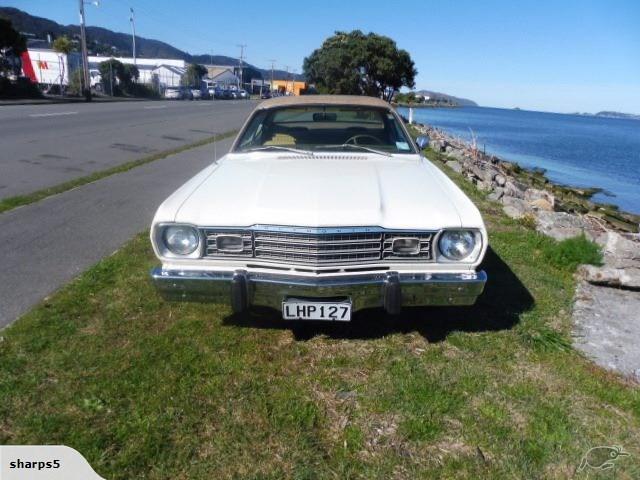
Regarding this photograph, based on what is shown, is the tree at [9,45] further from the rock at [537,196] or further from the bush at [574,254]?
the bush at [574,254]

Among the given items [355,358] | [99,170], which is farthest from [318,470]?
[99,170]

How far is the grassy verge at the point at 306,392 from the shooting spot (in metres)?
2.65

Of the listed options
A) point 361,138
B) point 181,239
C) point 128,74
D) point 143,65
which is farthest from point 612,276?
point 143,65

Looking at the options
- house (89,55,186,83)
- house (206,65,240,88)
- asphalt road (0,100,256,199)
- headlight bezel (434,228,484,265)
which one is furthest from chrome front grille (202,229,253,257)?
house (206,65,240,88)

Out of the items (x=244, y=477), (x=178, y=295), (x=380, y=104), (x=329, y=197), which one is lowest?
(x=244, y=477)

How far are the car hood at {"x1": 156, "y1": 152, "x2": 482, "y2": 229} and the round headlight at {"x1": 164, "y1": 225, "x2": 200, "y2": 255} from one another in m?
0.10

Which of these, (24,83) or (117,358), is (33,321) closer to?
(117,358)

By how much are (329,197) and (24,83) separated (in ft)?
132

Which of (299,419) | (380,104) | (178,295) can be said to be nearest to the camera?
(299,419)

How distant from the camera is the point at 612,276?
17.2 feet

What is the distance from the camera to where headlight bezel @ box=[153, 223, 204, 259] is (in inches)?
135

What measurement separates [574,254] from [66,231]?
5.80m

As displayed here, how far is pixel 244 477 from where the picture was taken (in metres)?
2.52

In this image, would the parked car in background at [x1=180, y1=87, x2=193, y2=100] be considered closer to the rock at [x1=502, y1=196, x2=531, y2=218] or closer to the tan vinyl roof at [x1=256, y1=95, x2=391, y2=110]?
the rock at [x1=502, y1=196, x2=531, y2=218]
